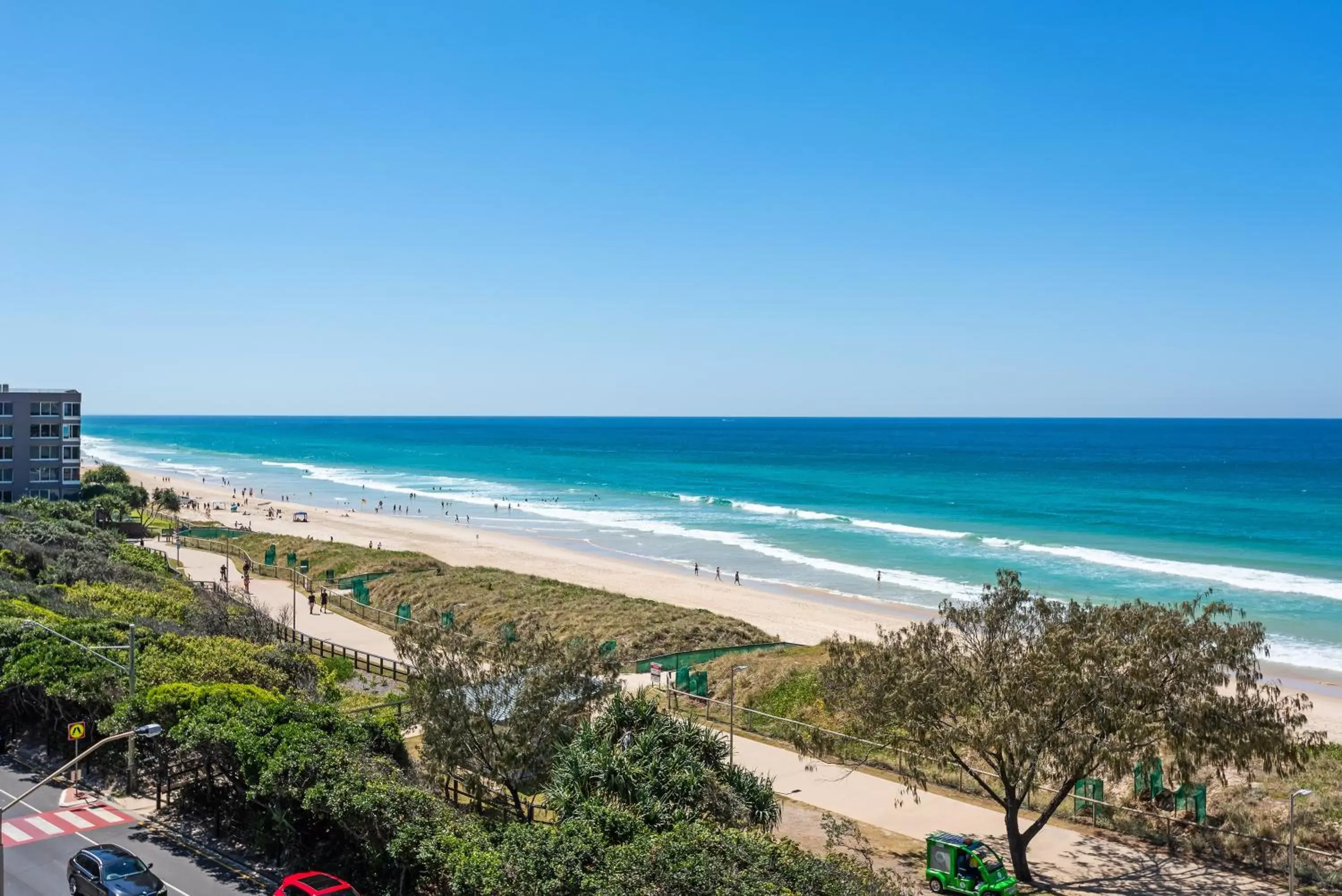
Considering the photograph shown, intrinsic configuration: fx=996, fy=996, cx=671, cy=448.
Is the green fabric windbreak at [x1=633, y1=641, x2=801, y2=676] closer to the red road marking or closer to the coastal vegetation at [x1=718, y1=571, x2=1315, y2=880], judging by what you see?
the coastal vegetation at [x1=718, y1=571, x2=1315, y2=880]

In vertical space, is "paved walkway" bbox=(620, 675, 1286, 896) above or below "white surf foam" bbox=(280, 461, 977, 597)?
above

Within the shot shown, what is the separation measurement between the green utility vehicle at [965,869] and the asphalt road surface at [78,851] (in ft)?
41.8

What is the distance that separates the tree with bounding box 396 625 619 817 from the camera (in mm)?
20562

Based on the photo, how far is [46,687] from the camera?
2516 centimetres

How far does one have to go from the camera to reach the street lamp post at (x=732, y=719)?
25250 mm

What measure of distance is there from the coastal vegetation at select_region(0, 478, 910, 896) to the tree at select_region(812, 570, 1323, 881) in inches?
122

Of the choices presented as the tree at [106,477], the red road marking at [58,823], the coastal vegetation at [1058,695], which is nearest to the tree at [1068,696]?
the coastal vegetation at [1058,695]

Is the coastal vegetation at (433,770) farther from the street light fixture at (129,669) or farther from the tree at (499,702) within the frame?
the street light fixture at (129,669)

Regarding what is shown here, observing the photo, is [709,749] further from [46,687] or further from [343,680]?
[343,680]

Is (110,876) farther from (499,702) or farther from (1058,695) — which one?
(1058,695)

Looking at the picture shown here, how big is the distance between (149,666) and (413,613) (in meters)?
23.4

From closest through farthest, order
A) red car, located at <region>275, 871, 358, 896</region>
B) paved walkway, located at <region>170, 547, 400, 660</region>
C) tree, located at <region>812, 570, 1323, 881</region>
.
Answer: red car, located at <region>275, 871, 358, 896</region>, tree, located at <region>812, 570, 1323, 881</region>, paved walkway, located at <region>170, 547, 400, 660</region>

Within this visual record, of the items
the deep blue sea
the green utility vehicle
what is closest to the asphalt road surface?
the green utility vehicle

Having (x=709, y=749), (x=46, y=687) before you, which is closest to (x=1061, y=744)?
(x=709, y=749)
